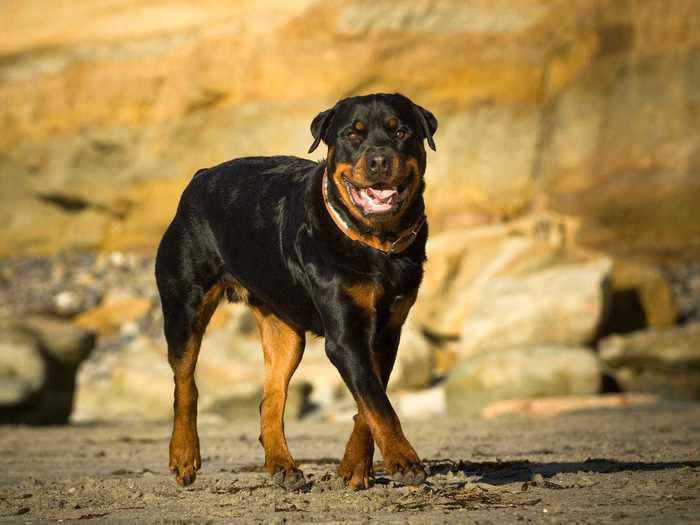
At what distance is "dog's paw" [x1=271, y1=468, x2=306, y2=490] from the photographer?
598 cm

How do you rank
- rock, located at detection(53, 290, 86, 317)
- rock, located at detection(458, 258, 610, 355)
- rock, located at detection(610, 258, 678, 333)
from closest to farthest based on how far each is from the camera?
rock, located at detection(458, 258, 610, 355) → rock, located at detection(610, 258, 678, 333) → rock, located at detection(53, 290, 86, 317)

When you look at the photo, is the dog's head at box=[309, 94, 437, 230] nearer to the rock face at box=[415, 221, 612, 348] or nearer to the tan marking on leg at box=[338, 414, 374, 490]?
the tan marking on leg at box=[338, 414, 374, 490]

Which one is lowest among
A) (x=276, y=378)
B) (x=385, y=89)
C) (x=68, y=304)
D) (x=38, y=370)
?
(x=276, y=378)

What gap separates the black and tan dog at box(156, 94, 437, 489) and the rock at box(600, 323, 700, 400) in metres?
8.14

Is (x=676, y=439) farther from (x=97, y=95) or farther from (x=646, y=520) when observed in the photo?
(x=97, y=95)

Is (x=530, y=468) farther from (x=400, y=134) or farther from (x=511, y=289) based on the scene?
(x=511, y=289)

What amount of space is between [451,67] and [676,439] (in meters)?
14.3

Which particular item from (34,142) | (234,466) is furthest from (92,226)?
(234,466)

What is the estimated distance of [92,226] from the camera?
960 inches

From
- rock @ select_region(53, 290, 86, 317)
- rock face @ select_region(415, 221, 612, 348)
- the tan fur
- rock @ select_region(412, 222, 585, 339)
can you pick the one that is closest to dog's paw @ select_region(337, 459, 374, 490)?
the tan fur

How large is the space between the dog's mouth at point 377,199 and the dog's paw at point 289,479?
4.16 feet

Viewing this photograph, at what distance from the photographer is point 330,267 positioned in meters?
5.92

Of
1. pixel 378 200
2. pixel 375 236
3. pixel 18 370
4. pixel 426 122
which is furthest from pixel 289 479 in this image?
pixel 18 370

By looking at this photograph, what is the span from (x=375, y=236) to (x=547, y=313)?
9.72 metres
